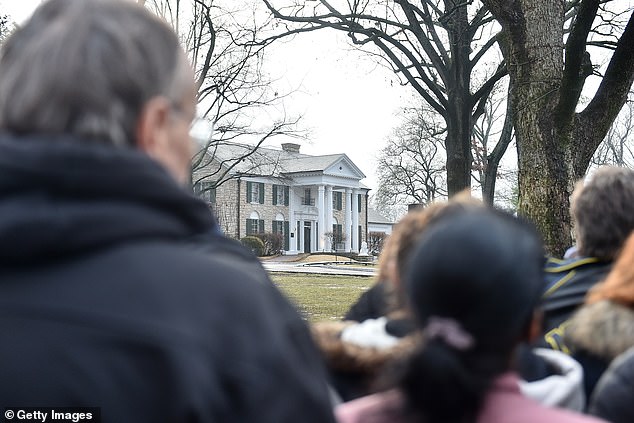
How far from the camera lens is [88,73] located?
1.25 metres

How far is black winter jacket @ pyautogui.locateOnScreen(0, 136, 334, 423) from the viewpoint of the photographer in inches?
44.4

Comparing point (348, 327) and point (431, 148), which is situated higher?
point (431, 148)

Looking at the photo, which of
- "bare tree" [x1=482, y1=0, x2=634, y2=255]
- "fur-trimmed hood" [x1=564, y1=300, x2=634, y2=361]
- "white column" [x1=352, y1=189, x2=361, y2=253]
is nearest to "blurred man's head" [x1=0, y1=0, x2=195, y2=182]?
"fur-trimmed hood" [x1=564, y1=300, x2=634, y2=361]

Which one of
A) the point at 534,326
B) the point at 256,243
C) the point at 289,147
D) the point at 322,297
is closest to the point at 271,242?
the point at 256,243

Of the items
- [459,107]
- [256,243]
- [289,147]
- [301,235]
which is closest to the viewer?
[459,107]

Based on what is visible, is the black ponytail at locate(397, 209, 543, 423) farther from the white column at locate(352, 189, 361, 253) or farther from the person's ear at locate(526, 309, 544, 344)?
the white column at locate(352, 189, 361, 253)

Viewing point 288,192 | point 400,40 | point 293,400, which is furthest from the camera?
point 288,192

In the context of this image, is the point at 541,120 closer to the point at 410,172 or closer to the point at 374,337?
the point at 374,337

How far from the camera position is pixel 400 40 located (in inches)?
605

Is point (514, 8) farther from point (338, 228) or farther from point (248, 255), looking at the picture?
point (338, 228)

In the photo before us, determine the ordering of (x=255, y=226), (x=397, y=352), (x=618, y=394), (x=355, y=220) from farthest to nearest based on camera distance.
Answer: (x=355, y=220)
(x=255, y=226)
(x=618, y=394)
(x=397, y=352)

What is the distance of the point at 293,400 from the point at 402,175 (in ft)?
188

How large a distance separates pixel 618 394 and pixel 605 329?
1.14 feet

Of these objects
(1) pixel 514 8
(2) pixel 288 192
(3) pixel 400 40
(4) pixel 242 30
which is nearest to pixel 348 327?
(1) pixel 514 8
